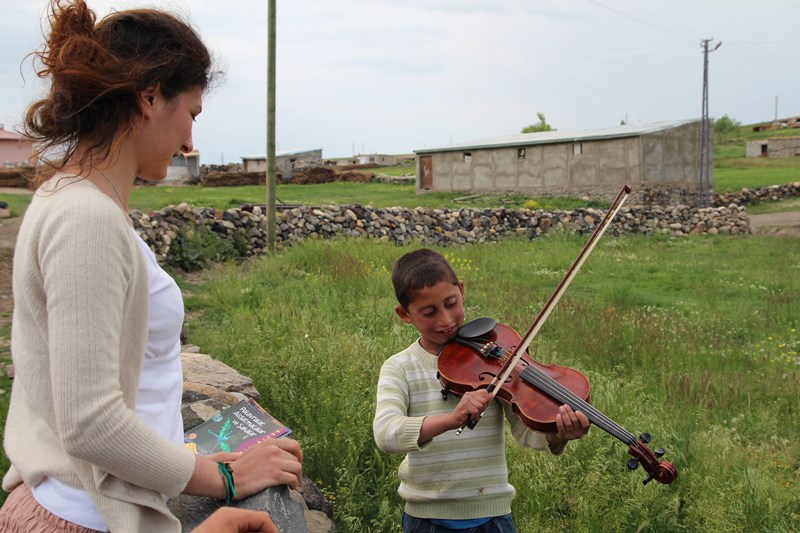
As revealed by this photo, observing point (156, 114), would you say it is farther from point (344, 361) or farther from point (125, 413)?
point (344, 361)

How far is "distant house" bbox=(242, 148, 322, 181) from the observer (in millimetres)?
42188

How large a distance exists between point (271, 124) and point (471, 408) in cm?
1223

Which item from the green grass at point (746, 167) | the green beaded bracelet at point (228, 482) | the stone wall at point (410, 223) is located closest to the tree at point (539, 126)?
the green grass at point (746, 167)

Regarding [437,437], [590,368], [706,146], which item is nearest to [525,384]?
→ [437,437]

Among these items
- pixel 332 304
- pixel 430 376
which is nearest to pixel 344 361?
pixel 430 376

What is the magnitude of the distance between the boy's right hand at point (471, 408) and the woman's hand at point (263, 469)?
2.43ft

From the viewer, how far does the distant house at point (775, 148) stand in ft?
172

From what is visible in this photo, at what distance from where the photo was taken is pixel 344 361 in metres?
4.89

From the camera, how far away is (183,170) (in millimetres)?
40344

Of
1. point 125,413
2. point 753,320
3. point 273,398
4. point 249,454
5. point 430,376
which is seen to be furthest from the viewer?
point 753,320

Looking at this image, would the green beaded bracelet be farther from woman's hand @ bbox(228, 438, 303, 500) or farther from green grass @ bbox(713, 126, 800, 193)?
green grass @ bbox(713, 126, 800, 193)

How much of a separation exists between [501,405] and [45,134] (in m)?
1.76

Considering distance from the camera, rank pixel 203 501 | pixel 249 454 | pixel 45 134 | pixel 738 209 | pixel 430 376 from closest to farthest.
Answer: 1. pixel 45 134
2. pixel 249 454
3. pixel 203 501
4. pixel 430 376
5. pixel 738 209

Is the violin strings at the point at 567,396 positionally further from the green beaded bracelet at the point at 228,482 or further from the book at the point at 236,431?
the green beaded bracelet at the point at 228,482
